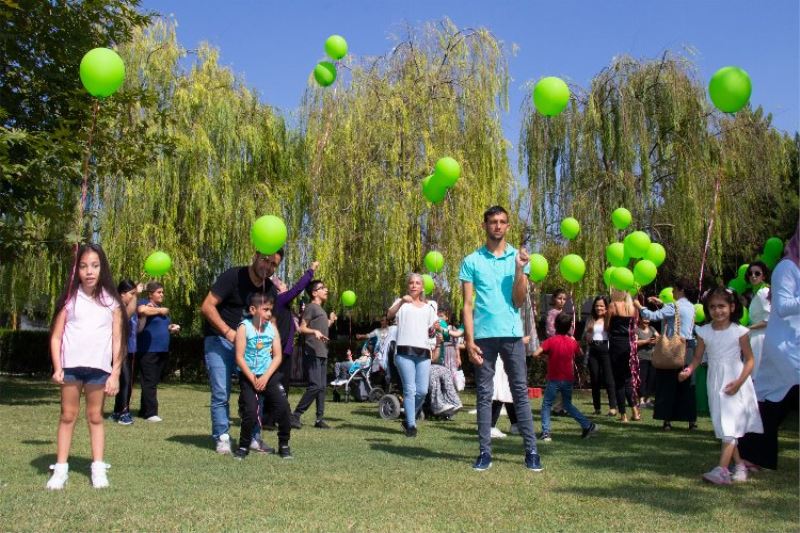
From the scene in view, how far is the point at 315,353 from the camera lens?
30.8ft

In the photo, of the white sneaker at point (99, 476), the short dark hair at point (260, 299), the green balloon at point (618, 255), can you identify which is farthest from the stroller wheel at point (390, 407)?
the white sneaker at point (99, 476)

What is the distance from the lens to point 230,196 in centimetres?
1830

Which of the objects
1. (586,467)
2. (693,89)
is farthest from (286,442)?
(693,89)

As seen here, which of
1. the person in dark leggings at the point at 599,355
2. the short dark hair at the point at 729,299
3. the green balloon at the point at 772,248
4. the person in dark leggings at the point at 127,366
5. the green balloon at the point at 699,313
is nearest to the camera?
the short dark hair at the point at 729,299

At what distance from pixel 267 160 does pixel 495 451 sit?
43.8 feet

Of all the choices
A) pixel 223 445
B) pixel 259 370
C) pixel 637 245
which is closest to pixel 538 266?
pixel 637 245

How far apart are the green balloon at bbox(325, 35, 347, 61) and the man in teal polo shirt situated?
24.7 ft

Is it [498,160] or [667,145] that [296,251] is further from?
[667,145]

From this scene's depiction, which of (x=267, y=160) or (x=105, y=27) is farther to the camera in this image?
(x=267, y=160)

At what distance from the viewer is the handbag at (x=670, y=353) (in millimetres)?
9133

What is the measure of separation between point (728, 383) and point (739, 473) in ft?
2.13

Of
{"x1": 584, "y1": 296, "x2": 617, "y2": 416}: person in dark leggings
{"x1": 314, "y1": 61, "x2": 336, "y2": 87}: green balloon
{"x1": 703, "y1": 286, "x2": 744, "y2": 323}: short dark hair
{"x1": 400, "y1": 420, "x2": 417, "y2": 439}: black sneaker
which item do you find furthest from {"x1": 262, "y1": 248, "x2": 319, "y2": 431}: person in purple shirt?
{"x1": 314, "y1": 61, "x2": 336, "y2": 87}: green balloon

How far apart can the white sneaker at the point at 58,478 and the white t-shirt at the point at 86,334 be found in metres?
0.66

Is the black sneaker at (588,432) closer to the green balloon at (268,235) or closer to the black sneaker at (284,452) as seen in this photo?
the black sneaker at (284,452)
